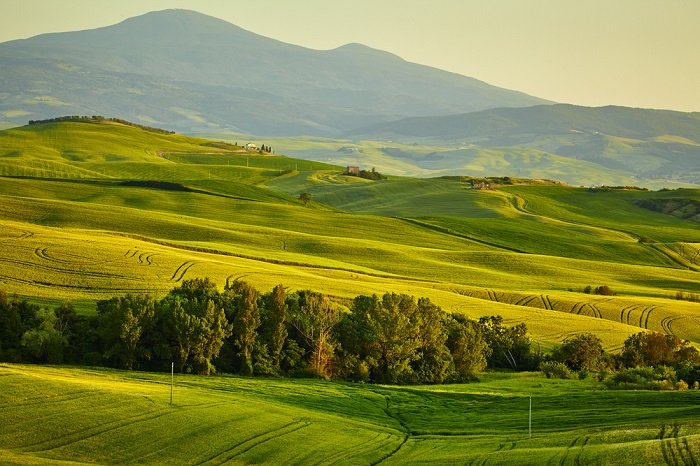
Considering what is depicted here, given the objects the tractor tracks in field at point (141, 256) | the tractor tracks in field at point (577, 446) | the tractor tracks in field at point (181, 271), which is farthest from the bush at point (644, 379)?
the tractor tracks in field at point (141, 256)

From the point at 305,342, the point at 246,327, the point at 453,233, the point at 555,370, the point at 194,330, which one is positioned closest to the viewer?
the point at 194,330

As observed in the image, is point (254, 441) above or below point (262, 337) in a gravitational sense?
below

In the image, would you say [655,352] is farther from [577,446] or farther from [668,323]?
[577,446]

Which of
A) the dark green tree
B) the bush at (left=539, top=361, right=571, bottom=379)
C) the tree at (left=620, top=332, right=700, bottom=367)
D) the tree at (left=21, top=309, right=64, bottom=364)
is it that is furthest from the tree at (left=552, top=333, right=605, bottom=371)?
the tree at (left=21, top=309, right=64, bottom=364)

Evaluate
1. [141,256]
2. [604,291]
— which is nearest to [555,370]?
[604,291]

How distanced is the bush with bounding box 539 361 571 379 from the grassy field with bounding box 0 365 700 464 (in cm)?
1031

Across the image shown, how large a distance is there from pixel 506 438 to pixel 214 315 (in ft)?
80.8

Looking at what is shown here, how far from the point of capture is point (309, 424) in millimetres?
45625

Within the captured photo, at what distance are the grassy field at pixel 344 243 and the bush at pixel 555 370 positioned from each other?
19.5ft

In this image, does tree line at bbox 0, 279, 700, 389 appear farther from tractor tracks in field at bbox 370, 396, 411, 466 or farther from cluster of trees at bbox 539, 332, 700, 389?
tractor tracks in field at bbox 370, 396, 411, 466

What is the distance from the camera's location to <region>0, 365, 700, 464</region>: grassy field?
38.4m

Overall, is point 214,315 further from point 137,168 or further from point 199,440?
point 137,168

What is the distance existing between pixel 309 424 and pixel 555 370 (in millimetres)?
28705

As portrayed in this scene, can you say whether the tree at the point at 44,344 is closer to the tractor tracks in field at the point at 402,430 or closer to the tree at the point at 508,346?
the tractor tracks in field at the point at 402,430
